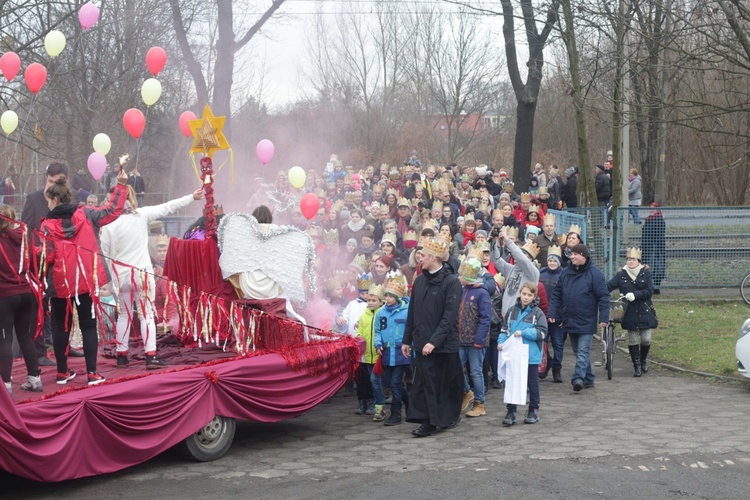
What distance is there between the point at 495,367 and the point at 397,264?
1658mm

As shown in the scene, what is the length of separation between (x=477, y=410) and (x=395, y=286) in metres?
1.47

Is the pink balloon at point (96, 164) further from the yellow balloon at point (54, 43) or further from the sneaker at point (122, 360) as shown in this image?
the sneaker at point (122, 360)

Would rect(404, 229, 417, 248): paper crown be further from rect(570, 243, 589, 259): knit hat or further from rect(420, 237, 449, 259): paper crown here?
rect(420, 237, 449, 259): paper crown

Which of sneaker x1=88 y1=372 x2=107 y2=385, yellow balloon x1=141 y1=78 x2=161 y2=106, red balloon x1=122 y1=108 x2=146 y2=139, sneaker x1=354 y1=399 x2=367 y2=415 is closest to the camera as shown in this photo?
sneaker x1=88 y1=372 x2=107 y2=385

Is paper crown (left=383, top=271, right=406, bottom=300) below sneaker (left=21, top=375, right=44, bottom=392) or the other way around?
the other way around

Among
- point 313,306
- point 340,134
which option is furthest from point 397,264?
point 340,134

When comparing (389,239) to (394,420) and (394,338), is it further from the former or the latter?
(394,420)

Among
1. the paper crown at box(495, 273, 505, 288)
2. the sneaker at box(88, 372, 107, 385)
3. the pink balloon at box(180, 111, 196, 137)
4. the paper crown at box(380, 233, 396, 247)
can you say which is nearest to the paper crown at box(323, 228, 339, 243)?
the paper crown at box(380, 233, 396, 247)

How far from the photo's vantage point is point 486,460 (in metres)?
7.57

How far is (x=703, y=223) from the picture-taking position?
1688cm

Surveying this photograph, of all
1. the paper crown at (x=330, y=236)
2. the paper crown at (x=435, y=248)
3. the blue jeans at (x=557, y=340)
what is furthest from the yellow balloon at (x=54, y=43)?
the blue jeans at (x=557, y=340)

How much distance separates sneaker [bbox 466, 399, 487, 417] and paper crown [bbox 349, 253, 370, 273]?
9.89 ft

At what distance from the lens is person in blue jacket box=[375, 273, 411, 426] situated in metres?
9.12

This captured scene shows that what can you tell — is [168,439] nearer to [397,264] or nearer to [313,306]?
[313,306]
